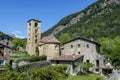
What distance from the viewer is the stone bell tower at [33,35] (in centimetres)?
7200

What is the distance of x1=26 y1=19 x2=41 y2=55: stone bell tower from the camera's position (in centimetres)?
7200

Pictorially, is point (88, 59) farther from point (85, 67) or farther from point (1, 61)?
point (1, 61)

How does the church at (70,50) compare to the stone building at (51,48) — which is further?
the stone building at (51,48)

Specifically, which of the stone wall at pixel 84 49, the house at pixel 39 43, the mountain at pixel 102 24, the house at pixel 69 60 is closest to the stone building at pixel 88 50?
the stone wall at pixel 84 49

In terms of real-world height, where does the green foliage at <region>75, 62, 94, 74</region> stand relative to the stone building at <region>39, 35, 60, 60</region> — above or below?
below

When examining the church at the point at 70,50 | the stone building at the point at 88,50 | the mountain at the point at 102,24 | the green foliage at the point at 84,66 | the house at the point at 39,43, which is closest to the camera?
the green foliage at the point at 84,66

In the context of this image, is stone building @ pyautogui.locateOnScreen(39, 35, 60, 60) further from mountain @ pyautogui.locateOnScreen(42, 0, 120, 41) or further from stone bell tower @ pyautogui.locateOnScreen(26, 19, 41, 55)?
mountain @ pyautogui.locateOnScreen(42, 0, 120, 41)

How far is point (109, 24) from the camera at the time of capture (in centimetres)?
16025

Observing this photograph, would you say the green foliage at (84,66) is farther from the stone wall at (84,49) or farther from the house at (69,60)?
the stone wall at (84,49)

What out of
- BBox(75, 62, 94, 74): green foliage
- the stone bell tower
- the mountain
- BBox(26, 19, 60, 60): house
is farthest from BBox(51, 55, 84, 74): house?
the mountain

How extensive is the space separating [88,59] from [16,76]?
3438 cm

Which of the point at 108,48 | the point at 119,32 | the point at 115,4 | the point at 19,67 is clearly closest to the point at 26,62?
the point at 19,67

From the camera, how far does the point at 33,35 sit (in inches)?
2879

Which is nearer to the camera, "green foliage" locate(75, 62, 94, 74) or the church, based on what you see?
"green foliage" locate(75, 62, 94, 74)
